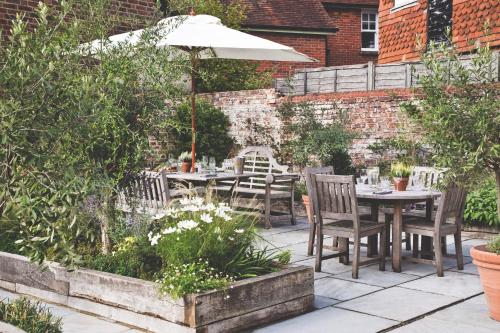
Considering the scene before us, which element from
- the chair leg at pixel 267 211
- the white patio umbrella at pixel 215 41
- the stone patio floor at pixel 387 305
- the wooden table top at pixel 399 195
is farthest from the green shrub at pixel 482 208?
the white patio umbrella at pixel 215 41

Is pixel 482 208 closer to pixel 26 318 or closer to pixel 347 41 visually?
pixel 26 318

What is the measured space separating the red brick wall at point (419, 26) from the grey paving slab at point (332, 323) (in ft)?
26.5

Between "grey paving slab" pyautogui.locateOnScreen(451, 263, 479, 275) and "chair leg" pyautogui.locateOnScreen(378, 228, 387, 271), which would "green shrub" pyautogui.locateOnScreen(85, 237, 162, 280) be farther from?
"grey paving slab" pyautogui.locateOnScreen(451, 263, 479, 275)

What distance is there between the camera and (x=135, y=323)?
5.30m

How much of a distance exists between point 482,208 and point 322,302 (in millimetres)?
4347

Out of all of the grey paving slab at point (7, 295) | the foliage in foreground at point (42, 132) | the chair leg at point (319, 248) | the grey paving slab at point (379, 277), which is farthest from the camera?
the chair leg at point (319, 248)

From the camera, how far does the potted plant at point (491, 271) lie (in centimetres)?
530

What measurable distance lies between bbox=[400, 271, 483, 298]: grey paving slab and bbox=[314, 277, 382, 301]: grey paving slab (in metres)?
0.41

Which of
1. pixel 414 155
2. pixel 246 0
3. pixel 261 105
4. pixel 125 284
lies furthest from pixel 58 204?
pixel 246 0

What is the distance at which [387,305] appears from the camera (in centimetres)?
586

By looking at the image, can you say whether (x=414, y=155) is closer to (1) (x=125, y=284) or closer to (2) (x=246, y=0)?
(1) (x=125, y=284)

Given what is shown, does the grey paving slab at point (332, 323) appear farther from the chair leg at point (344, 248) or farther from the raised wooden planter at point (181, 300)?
the chair leg at point (344, 248)

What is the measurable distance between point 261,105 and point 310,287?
366 inches

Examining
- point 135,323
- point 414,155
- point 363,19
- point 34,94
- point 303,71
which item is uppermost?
point 363,19
